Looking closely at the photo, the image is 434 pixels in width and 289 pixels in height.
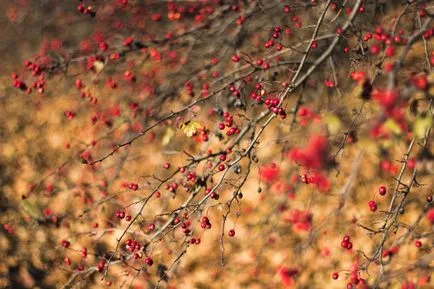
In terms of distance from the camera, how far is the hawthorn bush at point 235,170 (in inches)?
132

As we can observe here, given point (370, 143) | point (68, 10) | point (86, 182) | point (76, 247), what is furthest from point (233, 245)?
point (68, 10)

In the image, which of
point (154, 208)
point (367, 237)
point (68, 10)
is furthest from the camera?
point (68, 10)

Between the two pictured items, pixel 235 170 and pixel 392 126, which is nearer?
pixel 392 126

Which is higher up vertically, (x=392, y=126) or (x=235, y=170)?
(x=392, y=126)

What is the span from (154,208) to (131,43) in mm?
1920

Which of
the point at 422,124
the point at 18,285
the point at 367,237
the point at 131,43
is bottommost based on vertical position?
the point at 367,237

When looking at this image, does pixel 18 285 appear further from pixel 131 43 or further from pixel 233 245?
pixel 131 43

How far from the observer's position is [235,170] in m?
3.26

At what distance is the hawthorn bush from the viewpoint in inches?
132

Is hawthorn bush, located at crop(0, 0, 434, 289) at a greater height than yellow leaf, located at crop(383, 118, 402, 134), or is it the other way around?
yellow leaf, located at crop(383, 118, 402, 134)

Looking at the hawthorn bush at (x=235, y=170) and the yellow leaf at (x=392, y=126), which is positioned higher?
the yellow leaf at (x=392, y=126)

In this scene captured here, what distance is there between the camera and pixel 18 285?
4.50 metres

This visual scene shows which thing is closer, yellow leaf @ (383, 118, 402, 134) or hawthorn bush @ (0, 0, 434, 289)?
yellow leaf @ (383, 118, 402, 134)

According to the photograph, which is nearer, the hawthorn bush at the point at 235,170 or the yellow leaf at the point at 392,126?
the yellow leaf at the point at 392,126
